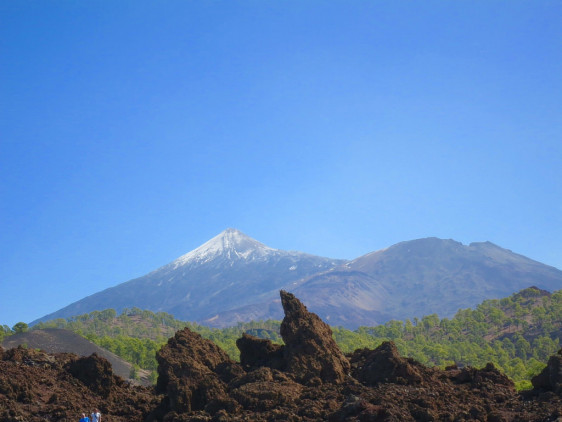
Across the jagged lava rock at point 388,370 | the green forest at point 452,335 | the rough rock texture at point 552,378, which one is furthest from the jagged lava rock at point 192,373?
the green forest at point 452,335

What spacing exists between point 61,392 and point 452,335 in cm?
8983

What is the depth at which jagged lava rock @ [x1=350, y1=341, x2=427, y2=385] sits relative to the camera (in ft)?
49.3

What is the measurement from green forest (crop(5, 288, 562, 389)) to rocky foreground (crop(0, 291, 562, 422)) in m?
38.9

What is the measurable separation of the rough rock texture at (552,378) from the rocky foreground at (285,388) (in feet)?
0.09

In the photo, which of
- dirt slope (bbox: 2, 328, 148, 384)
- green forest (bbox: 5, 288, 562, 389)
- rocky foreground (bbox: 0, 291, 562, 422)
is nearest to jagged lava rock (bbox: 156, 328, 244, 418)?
rocky foreground (bbox: 0, 291, 562, 422)

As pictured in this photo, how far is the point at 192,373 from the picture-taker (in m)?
15.8

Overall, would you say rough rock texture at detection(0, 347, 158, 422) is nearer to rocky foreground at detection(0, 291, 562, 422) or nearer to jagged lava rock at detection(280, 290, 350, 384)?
rocky foreground at detection(0, 291, 562, 422)

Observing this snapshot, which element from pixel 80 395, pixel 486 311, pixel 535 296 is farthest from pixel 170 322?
pixel 80 395

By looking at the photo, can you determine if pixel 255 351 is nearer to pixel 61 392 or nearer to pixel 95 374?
pixel 95 374

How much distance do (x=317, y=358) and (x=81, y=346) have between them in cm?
5361

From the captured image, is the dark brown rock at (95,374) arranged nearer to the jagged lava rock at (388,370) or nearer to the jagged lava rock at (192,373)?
the jagged lava rock at (192,373)

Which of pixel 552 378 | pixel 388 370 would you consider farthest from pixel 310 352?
pixel 552 378

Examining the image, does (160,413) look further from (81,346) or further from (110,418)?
(81,346)

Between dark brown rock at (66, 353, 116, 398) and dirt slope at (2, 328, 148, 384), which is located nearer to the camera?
dark brown rock at (66, 353, 116, 398)
